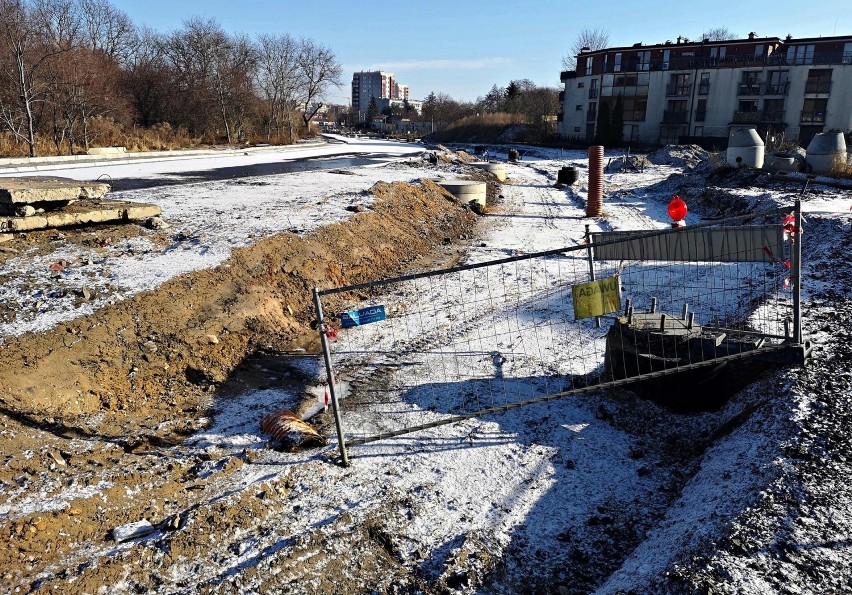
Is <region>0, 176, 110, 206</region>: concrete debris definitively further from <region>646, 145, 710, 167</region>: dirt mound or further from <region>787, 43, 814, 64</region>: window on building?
<region>787, 43, 814, 64</region>: window on building

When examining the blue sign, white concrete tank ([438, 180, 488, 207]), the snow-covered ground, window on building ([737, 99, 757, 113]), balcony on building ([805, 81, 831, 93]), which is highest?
balcony on building ([805, 81, 831, 93])

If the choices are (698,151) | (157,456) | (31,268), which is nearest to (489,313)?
(157,456)

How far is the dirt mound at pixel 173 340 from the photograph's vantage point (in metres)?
5.52

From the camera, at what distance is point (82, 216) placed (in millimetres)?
9211

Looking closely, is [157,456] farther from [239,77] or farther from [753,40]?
[753,40]

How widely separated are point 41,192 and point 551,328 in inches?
316

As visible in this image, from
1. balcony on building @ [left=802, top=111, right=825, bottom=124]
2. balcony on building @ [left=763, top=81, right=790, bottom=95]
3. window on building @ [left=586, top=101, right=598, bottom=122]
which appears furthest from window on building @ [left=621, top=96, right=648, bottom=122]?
balcony on building @ [left=802, top=111, right=825, bottom=124]

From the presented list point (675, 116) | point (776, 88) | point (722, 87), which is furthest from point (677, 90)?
point (776, 88)

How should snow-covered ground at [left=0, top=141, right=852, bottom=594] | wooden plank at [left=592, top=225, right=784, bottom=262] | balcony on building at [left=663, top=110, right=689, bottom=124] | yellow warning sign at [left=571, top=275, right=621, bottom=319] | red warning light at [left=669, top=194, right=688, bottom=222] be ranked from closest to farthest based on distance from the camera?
snow-covered ground at [left=0, top=141, right=852, bottom=594] → yellow warning sign at [left=571, top=275, right=621, bottom=319] → wooden plank at [left=592, top=225, right=784, bottom=262] → red warning light at [left=669, top=194, right=688, bottom=222] → balcony on building at [left=663, top=110, right=689, bottom=124]

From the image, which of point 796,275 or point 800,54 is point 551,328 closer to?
point 796,275

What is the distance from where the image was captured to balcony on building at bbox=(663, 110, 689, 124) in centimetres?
4997

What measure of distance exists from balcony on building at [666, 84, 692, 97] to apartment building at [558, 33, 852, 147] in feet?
0.27

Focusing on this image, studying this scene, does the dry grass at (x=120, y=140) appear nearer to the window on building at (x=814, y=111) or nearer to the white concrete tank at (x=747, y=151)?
the white concrete tank at (x=747, y=151)

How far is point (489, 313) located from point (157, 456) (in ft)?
17.1
